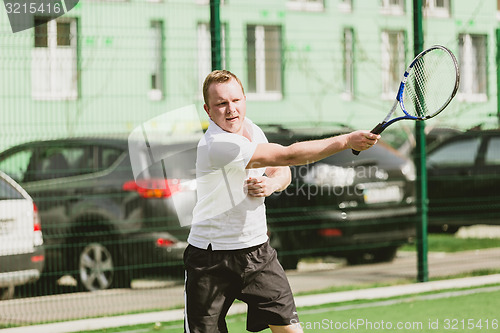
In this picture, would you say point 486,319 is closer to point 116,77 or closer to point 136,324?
point 136,324

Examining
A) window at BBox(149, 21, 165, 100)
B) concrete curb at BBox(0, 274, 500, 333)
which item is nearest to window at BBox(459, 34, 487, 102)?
concrete curb at BBox(0, 274, 500, 333)

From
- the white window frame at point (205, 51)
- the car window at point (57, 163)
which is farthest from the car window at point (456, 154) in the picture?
the car window at point (57, 163)

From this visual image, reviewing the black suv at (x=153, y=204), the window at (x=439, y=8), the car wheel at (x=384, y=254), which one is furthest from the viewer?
the window at (x=439, y=8)

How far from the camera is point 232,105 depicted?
4.32m

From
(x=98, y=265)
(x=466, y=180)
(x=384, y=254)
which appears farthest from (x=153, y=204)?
(x=466, y=180)

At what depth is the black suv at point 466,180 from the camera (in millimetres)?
11141

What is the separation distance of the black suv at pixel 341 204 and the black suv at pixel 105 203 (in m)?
1.02

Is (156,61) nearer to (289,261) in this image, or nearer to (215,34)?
(215,34)

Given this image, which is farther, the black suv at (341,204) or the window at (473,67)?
the window at (473,67)

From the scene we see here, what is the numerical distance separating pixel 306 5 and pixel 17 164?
1702 centimetres

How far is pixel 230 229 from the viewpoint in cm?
443

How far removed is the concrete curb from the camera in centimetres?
705

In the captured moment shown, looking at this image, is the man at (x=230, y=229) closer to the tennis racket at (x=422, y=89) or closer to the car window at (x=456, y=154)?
the tennis racket at (x=422, y=89)

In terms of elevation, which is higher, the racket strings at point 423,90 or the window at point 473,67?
the window at point 473,67
